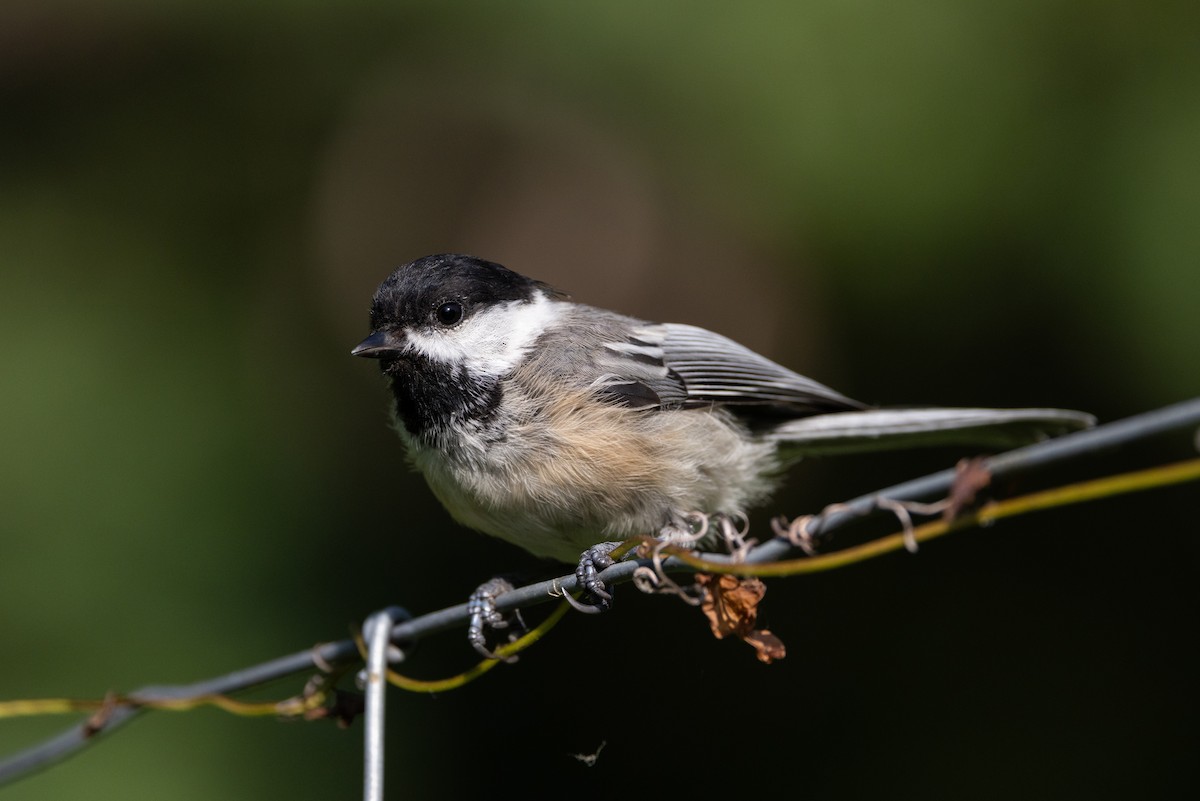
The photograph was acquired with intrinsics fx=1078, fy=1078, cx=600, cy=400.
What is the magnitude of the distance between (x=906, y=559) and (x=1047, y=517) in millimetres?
350

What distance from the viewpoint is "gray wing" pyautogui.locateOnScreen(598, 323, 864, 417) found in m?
2.16

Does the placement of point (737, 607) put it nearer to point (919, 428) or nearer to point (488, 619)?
Answer: point (488, 619)

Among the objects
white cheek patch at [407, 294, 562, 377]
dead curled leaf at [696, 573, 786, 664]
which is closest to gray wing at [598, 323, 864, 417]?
white cheek patch at [407, 294, 562, 377]

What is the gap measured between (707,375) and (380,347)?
680 mm

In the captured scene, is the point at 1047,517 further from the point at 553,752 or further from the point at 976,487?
the point at 976,487

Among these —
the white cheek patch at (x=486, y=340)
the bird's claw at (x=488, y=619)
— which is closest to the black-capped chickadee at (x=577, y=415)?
the white cheek patch at (x=486, y=340)

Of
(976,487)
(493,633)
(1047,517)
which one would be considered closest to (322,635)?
(493,633)

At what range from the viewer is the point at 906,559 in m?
2.57

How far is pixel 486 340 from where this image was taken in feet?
6.70

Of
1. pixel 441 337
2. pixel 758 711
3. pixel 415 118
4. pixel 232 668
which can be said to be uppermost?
pixel 415 118

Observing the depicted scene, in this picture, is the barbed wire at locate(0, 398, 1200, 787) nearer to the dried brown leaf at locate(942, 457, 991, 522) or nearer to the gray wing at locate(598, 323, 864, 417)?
the dried brown leaf at locate(942, 457, 991, 522)

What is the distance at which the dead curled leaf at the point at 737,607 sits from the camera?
1151 millimetres

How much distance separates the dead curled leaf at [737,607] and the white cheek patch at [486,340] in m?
0.91

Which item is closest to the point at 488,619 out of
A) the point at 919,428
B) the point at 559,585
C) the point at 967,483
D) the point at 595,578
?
the point at 595,578
